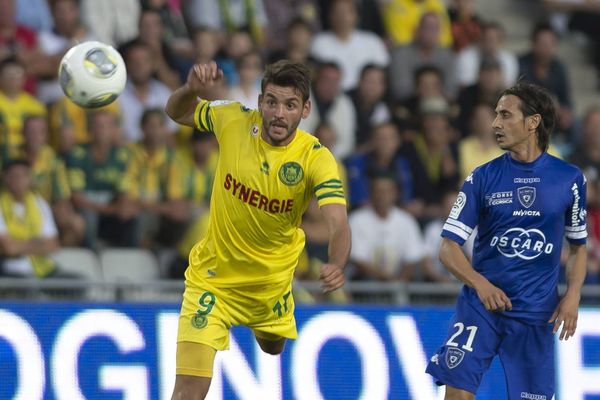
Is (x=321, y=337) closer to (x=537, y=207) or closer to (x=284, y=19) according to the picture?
(x=537, y=207)

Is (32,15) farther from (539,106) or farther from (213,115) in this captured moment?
(539,106)

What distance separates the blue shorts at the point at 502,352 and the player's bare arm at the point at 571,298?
143mm

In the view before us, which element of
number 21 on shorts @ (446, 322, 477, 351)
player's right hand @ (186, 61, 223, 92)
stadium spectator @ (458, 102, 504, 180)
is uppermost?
stadium spectator @ (458, 102, 504, 180)

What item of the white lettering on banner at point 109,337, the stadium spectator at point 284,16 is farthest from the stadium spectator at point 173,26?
the white lettering on banner at point 109,337

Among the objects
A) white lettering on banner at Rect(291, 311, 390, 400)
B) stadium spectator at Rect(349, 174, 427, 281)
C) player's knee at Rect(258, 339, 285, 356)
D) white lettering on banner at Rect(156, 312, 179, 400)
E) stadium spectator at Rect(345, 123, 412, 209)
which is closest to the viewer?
A: player's knee at Rect(258, 339, 285, 356)

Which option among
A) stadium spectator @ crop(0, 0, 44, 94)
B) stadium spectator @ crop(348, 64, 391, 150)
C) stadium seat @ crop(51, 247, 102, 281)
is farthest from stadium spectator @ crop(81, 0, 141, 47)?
stadium seat @ crop(51, 247, 102, 281)

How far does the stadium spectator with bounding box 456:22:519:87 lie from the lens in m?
16.3

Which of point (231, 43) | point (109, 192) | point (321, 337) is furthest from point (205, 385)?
point (231, 43)

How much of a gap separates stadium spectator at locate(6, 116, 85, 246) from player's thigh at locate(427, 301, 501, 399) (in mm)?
5102

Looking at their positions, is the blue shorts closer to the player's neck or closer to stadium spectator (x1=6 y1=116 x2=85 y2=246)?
the player's neck

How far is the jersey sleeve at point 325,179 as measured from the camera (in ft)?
27.5

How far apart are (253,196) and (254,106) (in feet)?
18.6

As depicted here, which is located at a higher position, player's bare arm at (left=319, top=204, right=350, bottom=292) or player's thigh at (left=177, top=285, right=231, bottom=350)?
player's bare arm at (left=319, top=204, right=350, bottom=292)

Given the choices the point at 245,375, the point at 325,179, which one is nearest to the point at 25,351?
the point at 245,375
